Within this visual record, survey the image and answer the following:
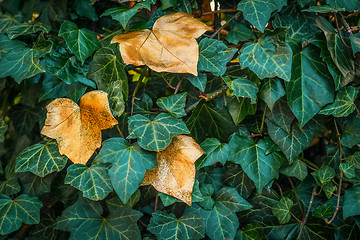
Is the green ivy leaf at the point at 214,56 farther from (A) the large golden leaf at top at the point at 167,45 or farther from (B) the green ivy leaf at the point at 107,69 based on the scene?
(B) the green ivy leaf at the point at 107,69

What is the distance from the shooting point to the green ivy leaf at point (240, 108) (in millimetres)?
964

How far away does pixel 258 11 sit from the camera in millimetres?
898

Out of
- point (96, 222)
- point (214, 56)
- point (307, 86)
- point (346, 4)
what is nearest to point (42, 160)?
point (96, 222)

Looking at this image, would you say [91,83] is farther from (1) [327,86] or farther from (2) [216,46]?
(1) [327,86]

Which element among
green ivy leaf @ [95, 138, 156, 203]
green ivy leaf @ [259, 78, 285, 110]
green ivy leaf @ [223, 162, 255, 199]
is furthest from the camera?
green ivy leaf @ [223, 162, 255, 199]

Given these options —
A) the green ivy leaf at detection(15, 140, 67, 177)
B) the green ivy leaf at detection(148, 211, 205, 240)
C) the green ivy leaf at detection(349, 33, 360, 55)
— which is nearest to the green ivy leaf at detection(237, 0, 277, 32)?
the green ivy leaf at detection(349, 33, 360, 55)

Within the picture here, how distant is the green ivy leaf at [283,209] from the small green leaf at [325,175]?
0.38ft

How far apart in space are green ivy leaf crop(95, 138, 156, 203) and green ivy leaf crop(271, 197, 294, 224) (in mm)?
425

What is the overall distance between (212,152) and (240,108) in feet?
0.54

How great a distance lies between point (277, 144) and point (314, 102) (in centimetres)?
17

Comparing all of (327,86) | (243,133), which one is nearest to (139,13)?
(243,133)

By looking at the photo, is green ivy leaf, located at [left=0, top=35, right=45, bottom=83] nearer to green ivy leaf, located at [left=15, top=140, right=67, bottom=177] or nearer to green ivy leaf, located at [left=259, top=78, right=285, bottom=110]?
green ivy leaf, located at [left=15, top=140, right=67, bottom=177]

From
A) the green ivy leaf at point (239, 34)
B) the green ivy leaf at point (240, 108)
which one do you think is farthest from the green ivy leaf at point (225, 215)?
the green ivy leaf at point (239, 34)

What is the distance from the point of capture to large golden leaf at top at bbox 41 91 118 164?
88cm
